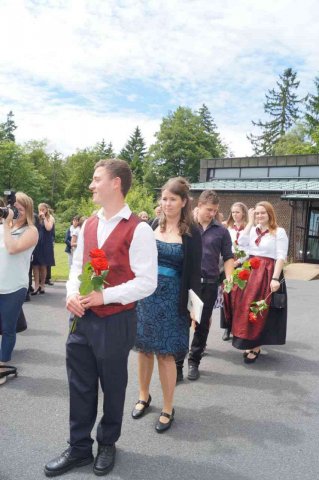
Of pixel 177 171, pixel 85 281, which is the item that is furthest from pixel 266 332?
pixel 177 171

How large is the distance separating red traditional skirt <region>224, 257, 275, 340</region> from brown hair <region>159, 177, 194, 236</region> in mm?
2040

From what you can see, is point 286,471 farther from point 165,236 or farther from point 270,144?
point 270,144

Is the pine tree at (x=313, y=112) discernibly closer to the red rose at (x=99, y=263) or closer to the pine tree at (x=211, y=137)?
the pine tree at (x=211, y=137)

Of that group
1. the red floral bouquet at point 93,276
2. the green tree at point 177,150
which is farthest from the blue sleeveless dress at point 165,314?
the green tree at point 177,150

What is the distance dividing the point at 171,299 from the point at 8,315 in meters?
1.84

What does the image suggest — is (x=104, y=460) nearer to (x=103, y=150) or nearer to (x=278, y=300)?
(x=278, y=300)

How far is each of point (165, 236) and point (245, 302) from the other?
2.12m

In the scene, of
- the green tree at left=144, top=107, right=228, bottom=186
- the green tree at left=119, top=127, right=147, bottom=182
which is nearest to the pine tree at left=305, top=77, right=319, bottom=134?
the green tree at left=144, top=107, right=228, bottom=186

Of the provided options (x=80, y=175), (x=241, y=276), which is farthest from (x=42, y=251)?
(x=80, y=175)

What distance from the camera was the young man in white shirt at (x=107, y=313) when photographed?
2.68 metres

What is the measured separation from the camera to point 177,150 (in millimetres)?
52781

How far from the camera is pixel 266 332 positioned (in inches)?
211

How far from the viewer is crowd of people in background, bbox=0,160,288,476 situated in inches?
107

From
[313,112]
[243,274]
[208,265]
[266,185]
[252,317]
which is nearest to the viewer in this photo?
[243,274]
